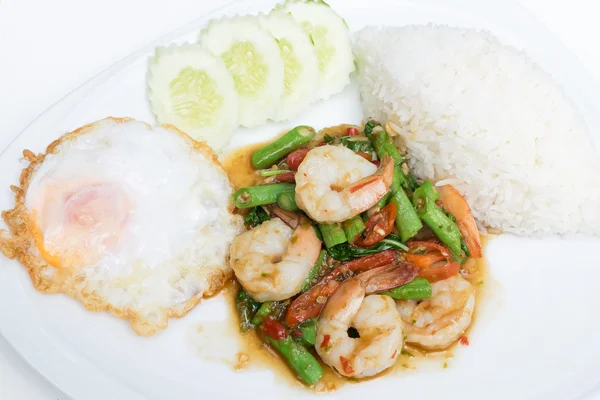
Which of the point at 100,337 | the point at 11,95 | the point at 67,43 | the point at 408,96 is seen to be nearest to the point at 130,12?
the point at 67,43

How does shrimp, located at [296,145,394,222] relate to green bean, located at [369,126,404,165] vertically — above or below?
above

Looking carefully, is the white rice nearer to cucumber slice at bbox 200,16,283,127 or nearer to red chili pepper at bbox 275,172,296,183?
cucumber slice at bbox 200,16,283,127

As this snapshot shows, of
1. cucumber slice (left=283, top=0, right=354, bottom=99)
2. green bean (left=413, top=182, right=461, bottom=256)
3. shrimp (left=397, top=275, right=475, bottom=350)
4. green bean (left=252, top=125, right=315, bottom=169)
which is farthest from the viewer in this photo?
cucumber slice (left=283, top=0, right=354, bottom=99)

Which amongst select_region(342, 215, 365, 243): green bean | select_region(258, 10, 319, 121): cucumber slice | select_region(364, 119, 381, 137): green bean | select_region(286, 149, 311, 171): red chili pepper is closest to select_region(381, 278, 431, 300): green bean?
select_region(342, 215, 365, 243): green bean

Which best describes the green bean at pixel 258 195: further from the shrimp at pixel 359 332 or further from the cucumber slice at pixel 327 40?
the cucumber slice at pixel 327 40

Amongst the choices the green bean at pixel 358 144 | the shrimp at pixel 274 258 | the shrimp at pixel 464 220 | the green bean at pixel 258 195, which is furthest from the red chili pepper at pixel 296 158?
the shrimp at pixel 464 220

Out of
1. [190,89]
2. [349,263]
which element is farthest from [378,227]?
[190,89]
